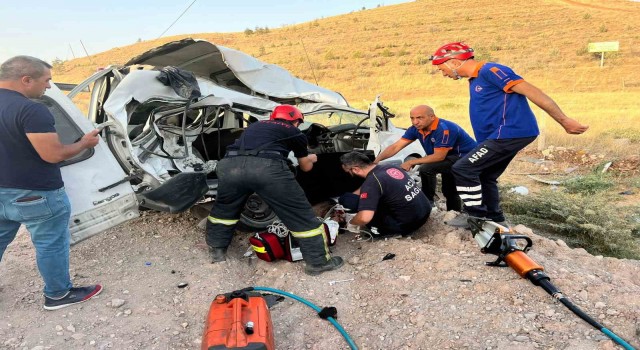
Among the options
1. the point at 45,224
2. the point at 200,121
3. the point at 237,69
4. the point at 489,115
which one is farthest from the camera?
the point at 237,69

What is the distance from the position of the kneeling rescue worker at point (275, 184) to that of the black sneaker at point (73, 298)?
1184 millimetres

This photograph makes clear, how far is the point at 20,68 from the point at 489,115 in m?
3.52

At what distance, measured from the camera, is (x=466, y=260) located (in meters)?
3.71

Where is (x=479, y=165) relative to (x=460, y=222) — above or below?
above

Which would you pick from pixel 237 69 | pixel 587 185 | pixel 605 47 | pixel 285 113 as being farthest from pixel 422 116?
pixel 605 47

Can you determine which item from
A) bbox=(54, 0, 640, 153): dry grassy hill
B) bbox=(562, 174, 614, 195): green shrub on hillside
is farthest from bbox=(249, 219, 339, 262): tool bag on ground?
bbox=(54, 0, 640, 153): dry grassy hill

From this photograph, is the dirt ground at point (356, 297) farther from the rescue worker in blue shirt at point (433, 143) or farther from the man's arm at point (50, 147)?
the man's arm at point (50, 147)

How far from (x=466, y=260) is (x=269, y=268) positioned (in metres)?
1.69

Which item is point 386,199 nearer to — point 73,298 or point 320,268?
point 320,268

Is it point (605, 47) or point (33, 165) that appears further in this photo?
point (605, 47)

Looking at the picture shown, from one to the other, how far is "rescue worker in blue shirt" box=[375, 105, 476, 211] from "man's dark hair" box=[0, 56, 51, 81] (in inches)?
129

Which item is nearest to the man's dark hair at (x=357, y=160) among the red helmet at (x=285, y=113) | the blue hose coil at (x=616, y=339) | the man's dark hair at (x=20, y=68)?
the red helmet at (x=285, y=113)

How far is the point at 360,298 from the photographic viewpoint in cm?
340

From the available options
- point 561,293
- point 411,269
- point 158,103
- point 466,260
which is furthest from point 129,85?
point 561,293
